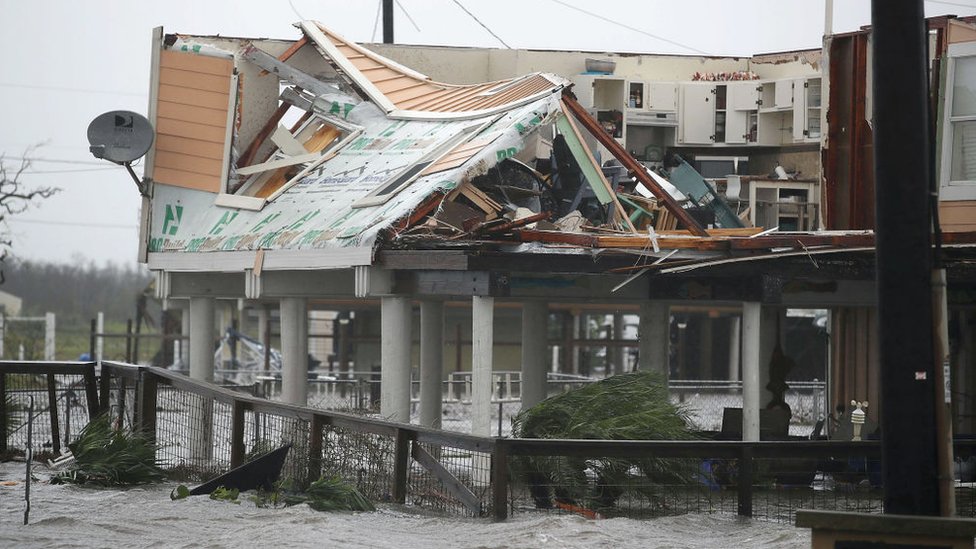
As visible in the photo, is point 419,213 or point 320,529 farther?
point 419,213

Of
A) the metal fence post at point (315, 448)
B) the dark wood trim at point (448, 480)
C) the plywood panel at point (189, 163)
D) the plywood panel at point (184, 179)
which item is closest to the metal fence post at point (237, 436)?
the metal fence post at point (315, 448)

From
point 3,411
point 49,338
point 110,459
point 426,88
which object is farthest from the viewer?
point 49,338

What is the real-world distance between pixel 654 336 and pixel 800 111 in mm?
6475

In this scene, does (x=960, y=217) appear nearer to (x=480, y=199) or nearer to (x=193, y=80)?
(x=480, y=199)

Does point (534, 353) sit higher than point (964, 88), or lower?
lower

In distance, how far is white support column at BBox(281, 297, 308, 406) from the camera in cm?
2548

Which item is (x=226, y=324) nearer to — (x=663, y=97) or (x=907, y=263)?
(x=663, y=97)

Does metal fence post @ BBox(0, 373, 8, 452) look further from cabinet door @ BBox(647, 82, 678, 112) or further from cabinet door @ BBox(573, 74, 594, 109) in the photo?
cabinet door @ BBox(647, 82, 678, 112)

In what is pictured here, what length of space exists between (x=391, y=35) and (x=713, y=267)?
27.6 metres

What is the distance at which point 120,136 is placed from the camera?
25.0 meters

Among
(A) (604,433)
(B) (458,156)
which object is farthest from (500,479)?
(B) (458,156)

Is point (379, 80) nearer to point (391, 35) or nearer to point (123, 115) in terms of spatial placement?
point (123, 115)

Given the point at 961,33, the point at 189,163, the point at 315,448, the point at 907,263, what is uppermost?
the point at 961,33

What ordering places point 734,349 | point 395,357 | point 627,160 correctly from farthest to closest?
1. point 734,349
2. point 627,160
3. point 395,357
